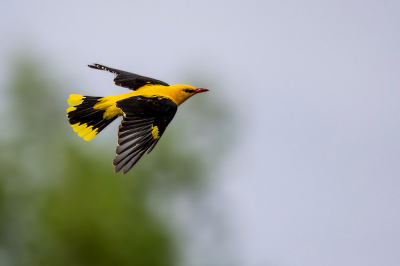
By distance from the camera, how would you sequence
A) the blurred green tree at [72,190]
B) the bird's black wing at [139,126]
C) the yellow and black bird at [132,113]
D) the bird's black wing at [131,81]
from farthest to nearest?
1. the blurred green tree at [72,190]
2. the bird's black wing at [131,81]
3. the yellow and black bird at [132,113]
4. the bird's black wing at [139,126]

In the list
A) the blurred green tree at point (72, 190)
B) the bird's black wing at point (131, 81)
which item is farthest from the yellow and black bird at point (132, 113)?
the blurred green tree at point (72, 190)

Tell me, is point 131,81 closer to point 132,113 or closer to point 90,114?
point 90,114

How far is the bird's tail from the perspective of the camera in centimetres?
761

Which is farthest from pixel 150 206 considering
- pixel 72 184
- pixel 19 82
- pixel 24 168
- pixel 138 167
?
pixel 19 82

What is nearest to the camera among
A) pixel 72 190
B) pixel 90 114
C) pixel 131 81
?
pixel 90 114

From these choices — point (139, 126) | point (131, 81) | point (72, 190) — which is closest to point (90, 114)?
point (131, 81)

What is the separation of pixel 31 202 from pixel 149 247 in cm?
434

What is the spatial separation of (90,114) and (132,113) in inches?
32.0

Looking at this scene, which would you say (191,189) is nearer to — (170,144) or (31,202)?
(170,144)

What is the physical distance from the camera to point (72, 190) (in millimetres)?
18578

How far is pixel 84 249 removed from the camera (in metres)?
17.2

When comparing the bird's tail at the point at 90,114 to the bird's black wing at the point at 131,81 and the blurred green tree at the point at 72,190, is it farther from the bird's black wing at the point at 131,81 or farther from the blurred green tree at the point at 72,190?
the blurred green tree at the point at 72,190

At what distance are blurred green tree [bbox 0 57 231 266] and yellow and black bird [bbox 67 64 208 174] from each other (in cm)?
980

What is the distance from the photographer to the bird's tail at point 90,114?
25.0ft
